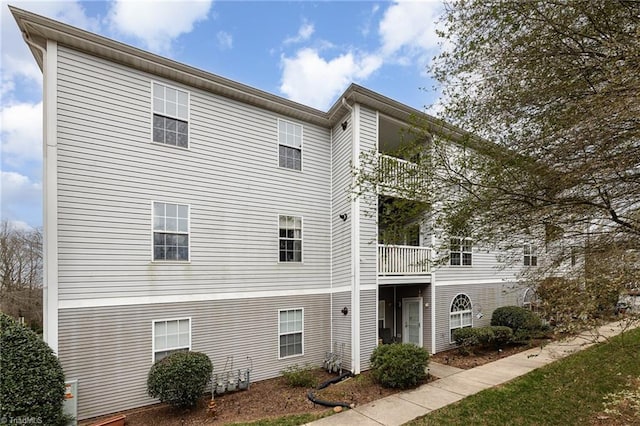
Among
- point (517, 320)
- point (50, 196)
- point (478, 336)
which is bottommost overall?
point (478, 336)

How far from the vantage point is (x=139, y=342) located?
765 centimetres

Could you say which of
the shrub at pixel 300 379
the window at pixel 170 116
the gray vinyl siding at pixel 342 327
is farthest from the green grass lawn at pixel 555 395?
the window at pixel 170 116

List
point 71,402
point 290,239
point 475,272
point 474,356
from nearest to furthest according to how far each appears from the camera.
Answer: point 71,402 < point 290,239 < point 474,356 < point 475,272

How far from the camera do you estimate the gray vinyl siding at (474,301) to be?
1166cm

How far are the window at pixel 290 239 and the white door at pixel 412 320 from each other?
15.5 feet

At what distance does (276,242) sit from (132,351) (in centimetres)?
450

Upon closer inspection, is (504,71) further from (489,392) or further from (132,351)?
(132,351)

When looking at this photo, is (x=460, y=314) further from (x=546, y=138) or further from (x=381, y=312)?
(x=546, y=138)

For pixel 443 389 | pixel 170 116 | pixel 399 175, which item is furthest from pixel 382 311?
pixel 170 116

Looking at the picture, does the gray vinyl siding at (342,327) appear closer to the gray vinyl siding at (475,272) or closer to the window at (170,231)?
Answer: the gray vinyl siding at (475,272)

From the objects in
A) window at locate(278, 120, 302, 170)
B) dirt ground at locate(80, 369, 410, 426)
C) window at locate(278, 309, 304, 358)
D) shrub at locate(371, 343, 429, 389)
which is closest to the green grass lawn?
shrub at locate(371, 343, 429, 389)

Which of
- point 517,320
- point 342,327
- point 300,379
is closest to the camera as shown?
point 300,379

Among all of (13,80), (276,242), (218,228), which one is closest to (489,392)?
(276,242)

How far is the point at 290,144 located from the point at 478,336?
9132 mm
